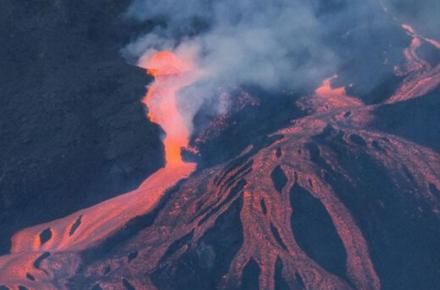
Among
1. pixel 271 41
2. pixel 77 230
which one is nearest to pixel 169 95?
pixel 271 41

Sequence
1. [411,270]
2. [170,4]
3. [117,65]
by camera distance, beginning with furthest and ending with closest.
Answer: [170,4] → [117,65] → [411,270]

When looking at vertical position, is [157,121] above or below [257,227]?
above

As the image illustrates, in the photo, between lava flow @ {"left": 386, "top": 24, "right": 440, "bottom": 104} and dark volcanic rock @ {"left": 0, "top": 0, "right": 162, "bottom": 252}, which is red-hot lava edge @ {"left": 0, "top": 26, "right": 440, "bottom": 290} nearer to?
dark volcanic rock @ {"left": 0, "top": 0, "right": 162, "bottom": 252}

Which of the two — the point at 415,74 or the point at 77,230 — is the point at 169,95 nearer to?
the point at 77,230

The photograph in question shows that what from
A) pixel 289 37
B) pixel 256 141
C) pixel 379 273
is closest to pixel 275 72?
pixel 289 37

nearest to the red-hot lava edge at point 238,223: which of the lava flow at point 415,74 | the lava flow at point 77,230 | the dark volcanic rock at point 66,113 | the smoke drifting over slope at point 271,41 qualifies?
the lava flow at point 77,230

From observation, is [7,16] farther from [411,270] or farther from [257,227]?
[411,270]
